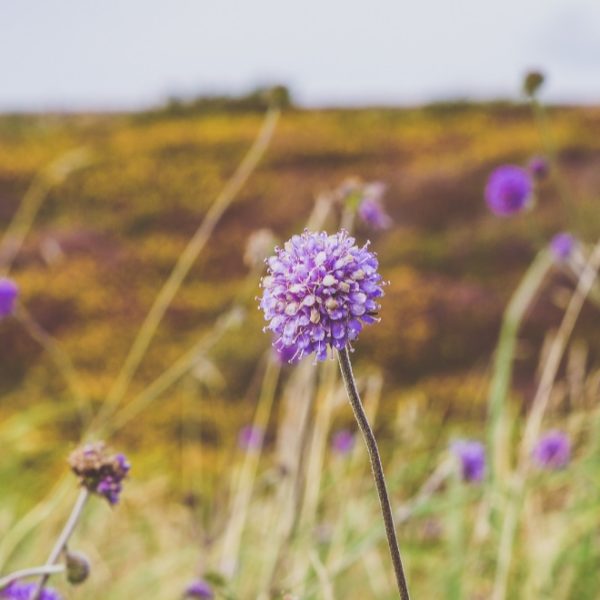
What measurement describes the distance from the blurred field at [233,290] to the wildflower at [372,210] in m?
0.40

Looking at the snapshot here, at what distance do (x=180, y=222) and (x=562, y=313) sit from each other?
153 inches

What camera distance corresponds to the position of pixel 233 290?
24.1ft

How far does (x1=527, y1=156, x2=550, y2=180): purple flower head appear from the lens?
1.66m

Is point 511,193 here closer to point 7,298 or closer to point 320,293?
point 7,298

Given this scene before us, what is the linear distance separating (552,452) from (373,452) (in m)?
1.52

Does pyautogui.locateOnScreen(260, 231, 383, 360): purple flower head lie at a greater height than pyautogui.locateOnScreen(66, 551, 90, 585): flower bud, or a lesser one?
greater

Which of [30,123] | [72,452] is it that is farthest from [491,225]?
[30,123]

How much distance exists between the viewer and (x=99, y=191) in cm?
1003

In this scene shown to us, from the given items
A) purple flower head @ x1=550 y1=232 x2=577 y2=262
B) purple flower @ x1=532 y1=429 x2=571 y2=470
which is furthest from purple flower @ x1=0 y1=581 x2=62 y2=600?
purple flower head @ x1=550 y1=232 x2=577 y2=262

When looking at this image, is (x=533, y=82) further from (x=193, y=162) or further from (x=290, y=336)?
(x=193, y=162)

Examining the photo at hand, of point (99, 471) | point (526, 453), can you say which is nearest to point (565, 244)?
point (526, 453)

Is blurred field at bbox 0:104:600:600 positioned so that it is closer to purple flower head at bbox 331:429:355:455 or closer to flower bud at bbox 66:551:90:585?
purple flower head at bbox 331:429:355:455

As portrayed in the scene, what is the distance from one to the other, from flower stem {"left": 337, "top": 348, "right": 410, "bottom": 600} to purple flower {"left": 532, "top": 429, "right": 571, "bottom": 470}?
1.45 meters

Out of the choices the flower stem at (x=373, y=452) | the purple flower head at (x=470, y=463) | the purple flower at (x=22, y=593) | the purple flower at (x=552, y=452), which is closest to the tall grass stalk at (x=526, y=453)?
the purple flower head at (x=470, y=463)
